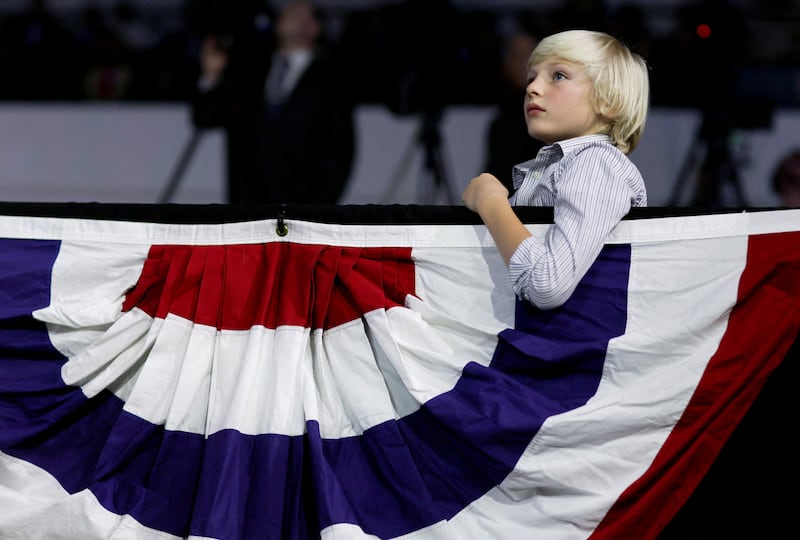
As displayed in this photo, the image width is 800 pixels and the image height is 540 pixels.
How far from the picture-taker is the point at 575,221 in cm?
141

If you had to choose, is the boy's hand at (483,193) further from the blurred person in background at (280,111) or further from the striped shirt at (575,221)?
the blurred person in background at (280,111)

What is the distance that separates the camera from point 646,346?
148 cm

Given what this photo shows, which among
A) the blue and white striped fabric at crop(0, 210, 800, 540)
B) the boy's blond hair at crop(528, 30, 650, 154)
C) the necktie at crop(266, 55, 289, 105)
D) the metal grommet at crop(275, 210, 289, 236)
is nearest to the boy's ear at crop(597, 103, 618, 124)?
the boy's blond hair at crop(528, 30, 650, 154)

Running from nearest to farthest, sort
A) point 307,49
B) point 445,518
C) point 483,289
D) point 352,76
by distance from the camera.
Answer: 1. point 445,518
2. point 483,289
3. point 307,49
4. point 352,76

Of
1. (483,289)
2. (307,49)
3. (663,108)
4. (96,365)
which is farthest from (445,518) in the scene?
(663,108)

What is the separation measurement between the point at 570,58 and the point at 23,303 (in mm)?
1043

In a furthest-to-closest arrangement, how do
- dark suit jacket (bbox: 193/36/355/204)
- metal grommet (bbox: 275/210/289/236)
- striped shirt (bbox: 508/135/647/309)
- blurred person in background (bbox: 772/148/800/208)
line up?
dark suit jacket (bbox: 193/36/355/204) → blurred person in background (bbox: 772/148/800/208) → metal grommet (bbox: 275/210/289/236) → striped shirt (bbox: 508/135/647/309)

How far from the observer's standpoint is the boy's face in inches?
62.1

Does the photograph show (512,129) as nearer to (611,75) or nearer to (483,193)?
(611,75)

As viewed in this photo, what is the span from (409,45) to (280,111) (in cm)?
57

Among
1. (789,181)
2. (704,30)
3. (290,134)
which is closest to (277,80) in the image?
(290,134)

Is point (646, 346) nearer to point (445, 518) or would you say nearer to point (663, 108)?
point (445, 518)

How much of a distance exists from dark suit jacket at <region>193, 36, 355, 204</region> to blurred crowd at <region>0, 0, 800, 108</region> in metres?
0.22

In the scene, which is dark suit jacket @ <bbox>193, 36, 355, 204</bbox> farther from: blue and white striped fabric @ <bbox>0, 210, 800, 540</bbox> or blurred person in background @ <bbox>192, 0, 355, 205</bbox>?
blue and white striped fabric @ <bbox>0, 210, 800, 540</bbox>
